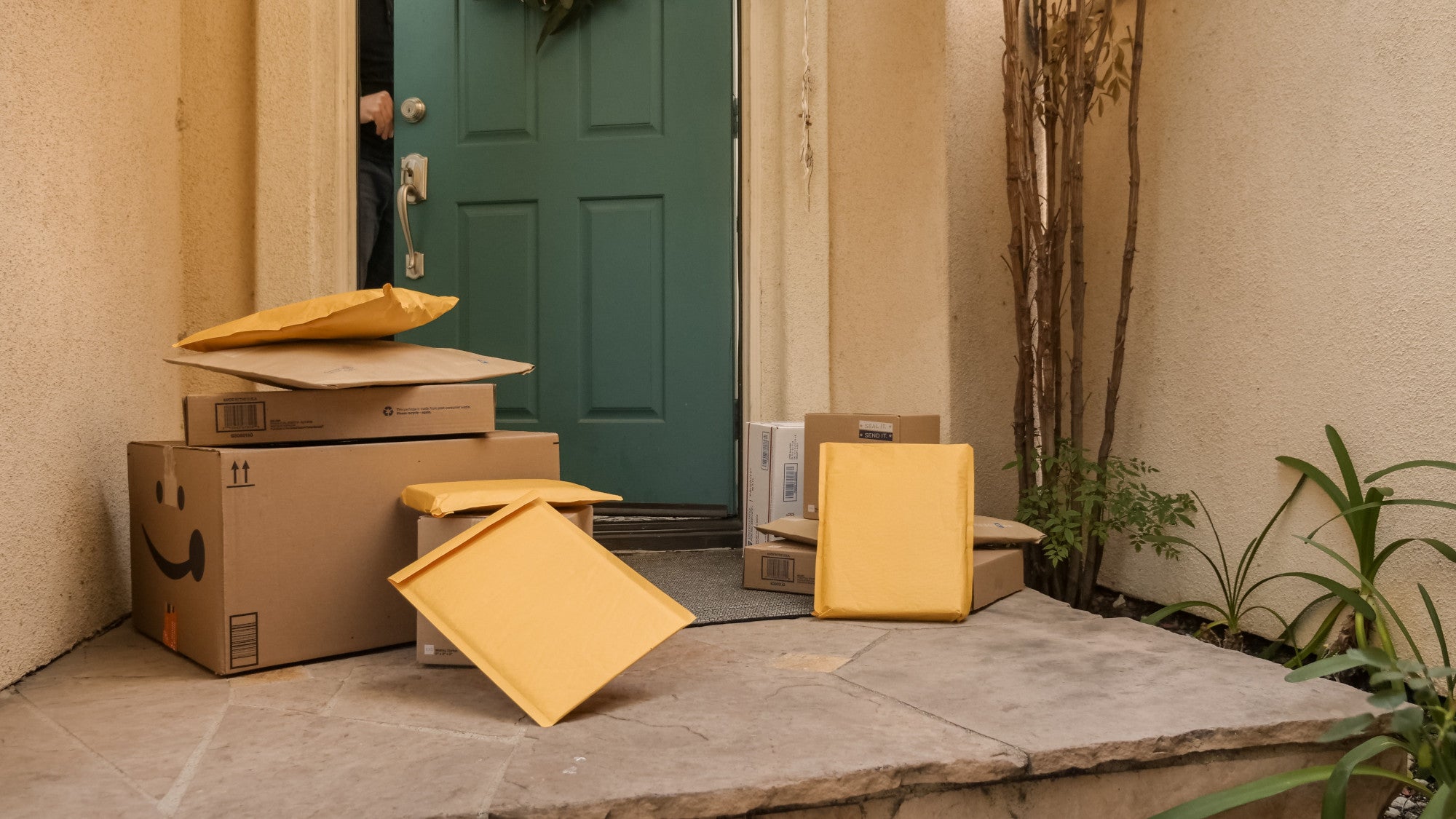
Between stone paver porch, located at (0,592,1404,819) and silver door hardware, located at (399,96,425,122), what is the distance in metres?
1.59

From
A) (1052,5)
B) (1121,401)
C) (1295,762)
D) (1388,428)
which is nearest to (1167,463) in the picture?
(1121,401)

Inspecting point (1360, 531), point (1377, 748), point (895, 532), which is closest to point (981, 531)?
point (895, 532)

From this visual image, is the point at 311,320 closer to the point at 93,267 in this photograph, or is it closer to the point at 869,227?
the point at 93,267

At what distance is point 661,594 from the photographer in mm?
1369

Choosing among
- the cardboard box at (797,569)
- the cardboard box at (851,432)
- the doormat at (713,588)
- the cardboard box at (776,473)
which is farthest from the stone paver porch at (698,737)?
the cardboard box at (776,473)

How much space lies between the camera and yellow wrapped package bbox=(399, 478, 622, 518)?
4.72 feet

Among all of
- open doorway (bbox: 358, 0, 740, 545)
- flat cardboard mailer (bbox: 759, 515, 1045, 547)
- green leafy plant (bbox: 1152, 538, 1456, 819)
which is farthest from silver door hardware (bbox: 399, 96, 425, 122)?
green leafy plant (bbox: 1152, 538, 1456, 819)

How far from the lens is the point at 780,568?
1.96 meters

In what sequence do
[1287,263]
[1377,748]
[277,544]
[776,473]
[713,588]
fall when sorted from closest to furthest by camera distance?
1. [1377,748]
2. [277,544]
3. [1287,263]
4. [713,588]
5. [776,473]

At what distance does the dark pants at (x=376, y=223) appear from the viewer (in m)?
2.54

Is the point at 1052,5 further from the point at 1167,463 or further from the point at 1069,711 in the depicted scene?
the point at 1069,711

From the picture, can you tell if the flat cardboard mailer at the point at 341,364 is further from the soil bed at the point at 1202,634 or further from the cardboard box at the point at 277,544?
the soil bed at the point at 1202,634

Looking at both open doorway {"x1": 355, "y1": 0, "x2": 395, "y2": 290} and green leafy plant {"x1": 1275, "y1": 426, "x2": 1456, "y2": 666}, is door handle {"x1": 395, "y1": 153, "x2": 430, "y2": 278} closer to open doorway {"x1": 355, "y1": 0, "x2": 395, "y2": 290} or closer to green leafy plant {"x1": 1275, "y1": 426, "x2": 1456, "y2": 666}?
open doorway {"x1": 355, "y1": 0, "x2": 395, "y2": 290}

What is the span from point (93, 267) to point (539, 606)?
1.06 m
